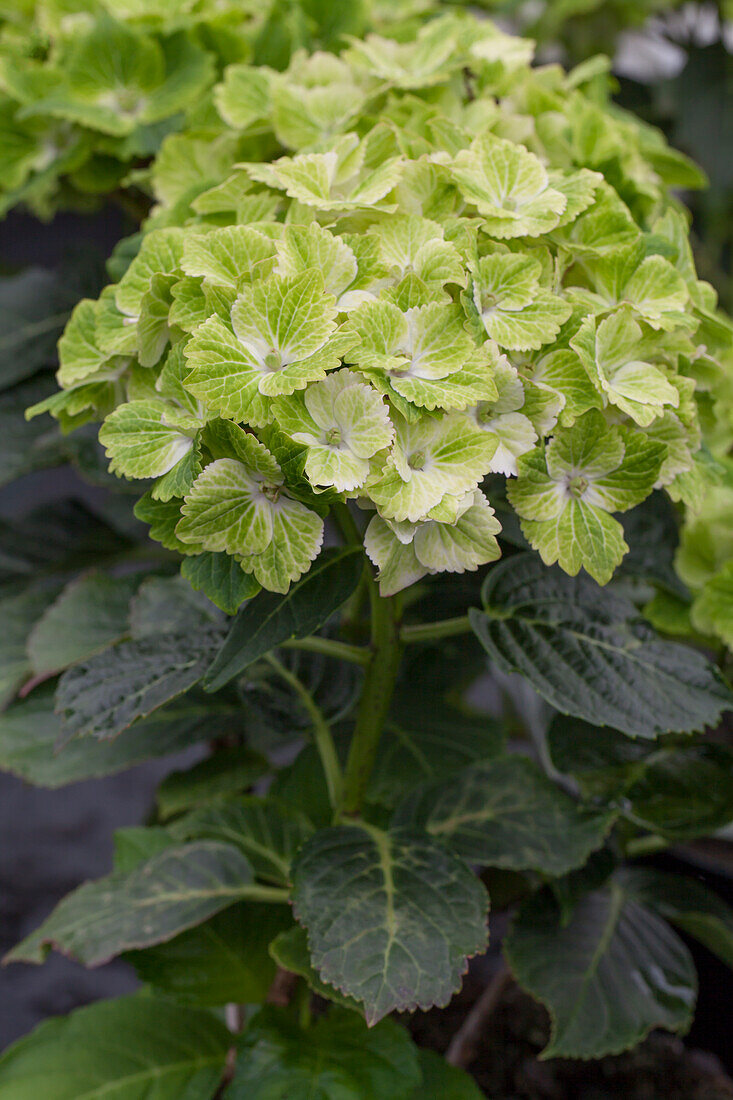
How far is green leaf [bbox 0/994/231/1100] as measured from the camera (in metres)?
0.61

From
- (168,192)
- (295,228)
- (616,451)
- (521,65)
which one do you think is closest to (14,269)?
(168,192)

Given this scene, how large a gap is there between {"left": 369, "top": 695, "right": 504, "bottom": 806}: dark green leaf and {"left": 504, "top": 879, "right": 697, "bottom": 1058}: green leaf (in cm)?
12

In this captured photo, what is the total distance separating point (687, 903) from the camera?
72cm

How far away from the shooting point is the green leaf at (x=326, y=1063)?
55 centimetres

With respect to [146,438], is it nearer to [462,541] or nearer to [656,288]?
[462,541]

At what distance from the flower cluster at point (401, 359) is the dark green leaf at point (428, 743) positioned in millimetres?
302

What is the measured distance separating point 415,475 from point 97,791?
43.9 inches

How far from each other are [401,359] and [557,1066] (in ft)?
2.15

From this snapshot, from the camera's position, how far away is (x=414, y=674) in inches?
29.1

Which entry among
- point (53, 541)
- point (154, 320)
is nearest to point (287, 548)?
point (154, 320)

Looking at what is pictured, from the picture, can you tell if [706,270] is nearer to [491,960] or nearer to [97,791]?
[491,960]

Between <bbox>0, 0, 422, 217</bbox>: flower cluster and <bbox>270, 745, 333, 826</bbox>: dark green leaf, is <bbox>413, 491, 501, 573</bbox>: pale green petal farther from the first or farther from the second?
<bbox>0, 0, 422, 217</bbox>: flower cluster

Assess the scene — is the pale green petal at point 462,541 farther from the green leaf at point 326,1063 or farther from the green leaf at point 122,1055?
the green leaf at point 122,1055

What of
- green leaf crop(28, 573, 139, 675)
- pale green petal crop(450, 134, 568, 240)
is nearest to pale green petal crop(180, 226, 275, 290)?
pale green petal crop(450, 134, 568, 240)
